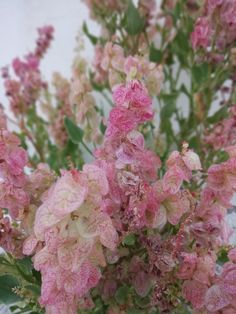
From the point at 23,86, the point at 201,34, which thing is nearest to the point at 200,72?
the point at 201,34

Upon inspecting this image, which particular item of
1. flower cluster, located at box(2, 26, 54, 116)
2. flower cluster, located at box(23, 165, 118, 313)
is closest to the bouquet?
flower cluster, located at box(23, 165, 118, 313)

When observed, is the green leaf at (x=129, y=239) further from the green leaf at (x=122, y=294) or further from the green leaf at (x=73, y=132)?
the green leaf at (x=73, y=132)

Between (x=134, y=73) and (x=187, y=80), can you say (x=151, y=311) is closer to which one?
(x=134, y=73)

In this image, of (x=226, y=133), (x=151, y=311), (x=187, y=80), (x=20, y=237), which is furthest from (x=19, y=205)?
(x=187, y=80)

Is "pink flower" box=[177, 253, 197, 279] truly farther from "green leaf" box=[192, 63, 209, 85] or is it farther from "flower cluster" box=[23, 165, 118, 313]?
"green leaf" box=[192, 63, 209, 85]

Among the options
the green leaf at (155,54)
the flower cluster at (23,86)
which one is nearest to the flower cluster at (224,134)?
the green leaf at (155,54)

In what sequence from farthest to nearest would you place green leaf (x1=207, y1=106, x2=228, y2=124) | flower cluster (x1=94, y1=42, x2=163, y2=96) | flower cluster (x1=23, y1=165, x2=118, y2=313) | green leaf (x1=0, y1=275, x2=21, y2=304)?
green leaf (x1=207, y1=106, x2=228, y2=124)
flower cluster (x1=94, y1=42, x2=163, y2=96)
green leaf (x1=0, y1=275, x2=21, y2=304)
flower cluster (x1=23, y1=165, x2=118, y2=313)
